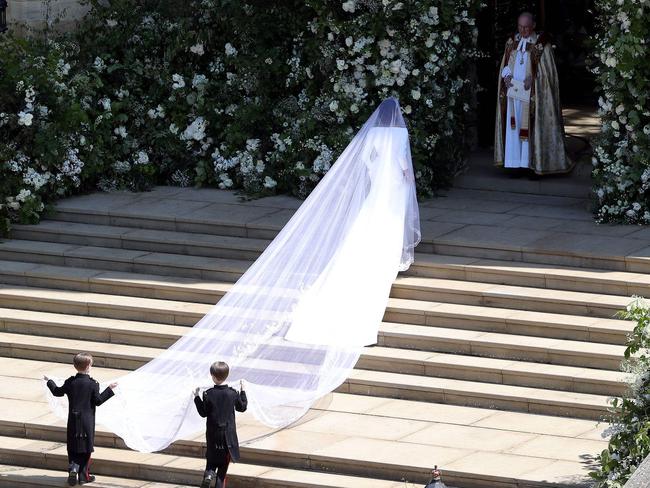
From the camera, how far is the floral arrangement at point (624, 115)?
569 inches

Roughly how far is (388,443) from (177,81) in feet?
21.7

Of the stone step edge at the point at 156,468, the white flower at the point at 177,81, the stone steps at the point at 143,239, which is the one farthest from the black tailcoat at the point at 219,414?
the white flower at the point at 177,81

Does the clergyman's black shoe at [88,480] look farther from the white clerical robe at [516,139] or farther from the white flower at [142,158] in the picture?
the white clerical robe at [516,139]

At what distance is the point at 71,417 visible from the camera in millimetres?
11266

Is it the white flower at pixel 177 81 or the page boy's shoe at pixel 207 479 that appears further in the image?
the white flower at pixel 177 81

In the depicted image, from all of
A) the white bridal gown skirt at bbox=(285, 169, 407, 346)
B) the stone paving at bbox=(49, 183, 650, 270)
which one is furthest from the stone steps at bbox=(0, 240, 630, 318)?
the stone paving at bbox=(49, 183, 650, 270)

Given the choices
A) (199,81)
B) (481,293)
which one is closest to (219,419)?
(481,293)

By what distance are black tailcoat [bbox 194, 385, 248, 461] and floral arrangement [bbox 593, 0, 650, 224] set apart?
5.25 m

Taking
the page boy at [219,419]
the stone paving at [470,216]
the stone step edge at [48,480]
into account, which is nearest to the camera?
the page boy at [219,419]

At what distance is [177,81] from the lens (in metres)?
17.0

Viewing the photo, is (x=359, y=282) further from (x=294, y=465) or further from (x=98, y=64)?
(x=98, y=64)

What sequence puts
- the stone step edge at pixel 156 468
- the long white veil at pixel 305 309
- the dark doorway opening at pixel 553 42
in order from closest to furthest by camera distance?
the stone step edge at pixel 156 468 → the long white veil at pixel 305 309 → the dark doorway opening at pixel 553 42

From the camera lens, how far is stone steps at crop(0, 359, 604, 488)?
11.0m

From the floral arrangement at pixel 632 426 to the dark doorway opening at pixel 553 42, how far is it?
5697 millimetres
